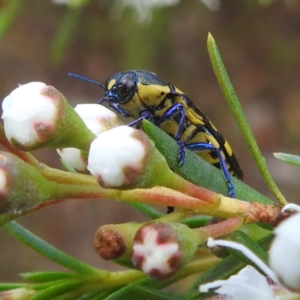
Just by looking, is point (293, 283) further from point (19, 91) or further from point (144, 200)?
point (19, 91)

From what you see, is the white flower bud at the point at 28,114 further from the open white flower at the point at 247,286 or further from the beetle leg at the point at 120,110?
the beetle leg at the point at 120,110

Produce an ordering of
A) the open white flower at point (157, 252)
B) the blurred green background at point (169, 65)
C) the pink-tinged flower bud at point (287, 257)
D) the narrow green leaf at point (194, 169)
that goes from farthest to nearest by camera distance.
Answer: the blurred green background at point (169, 65) → the narrow green leaf at point (194, 169) → the open white flower at point (157, 252) → the pink-tinged flower bud at point (287, 257)

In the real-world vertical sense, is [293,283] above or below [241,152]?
below

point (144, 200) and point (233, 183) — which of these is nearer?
point (144, 200)

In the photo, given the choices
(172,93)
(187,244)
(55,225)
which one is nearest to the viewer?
(187,244)

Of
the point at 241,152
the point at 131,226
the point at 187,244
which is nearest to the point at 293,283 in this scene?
the point at 187,244

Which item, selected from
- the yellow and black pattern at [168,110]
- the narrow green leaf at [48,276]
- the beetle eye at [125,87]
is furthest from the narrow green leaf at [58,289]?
the beetle eye at [125,87]

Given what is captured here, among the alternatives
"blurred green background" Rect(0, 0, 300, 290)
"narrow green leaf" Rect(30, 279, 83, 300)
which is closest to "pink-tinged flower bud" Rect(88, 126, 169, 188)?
"narrow green leaf" Rect(30, 279, 83, 300)
